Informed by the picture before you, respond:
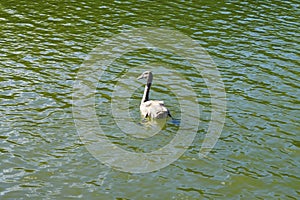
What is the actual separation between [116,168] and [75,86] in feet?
21.9

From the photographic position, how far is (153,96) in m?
21.6

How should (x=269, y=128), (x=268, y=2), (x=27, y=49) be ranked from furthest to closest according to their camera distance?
(x=268, y=2) < (x=27, y=49) < (x=269, y=128)

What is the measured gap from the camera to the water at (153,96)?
1543 cm

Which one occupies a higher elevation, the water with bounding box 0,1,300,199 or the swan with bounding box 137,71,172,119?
the swan with bounding box 137,71,172,119

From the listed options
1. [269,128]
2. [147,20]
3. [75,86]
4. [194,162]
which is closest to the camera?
[194,162]

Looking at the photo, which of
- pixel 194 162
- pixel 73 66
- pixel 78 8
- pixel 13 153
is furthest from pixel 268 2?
pixel 13 153

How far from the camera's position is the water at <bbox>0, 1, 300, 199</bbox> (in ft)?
50.6

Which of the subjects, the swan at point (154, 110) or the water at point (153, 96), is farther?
the swan at point (154, 110)

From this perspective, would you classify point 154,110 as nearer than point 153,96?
Yes

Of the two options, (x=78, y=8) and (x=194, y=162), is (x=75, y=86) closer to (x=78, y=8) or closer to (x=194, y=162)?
(x=194, y=162)

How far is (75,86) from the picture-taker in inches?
865

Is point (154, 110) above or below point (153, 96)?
above

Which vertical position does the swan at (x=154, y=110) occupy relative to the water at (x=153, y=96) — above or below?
above

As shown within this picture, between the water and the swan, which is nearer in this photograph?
the water
